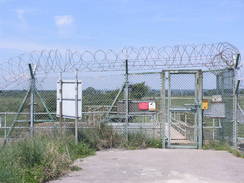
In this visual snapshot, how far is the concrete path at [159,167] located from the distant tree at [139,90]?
2.12 meters

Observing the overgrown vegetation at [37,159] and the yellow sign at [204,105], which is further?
the yellow sign at [204,105]

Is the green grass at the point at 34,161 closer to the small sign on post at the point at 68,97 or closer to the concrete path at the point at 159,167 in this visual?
the concrete path at the point at 159,167

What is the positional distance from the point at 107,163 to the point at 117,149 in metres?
2.43

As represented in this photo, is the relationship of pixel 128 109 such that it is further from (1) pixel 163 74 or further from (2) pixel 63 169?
(2) pixel 63 169

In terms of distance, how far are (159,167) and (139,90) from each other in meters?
4.39

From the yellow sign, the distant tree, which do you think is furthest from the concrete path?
the distant tree

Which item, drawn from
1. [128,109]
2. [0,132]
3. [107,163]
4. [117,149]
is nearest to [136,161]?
[107,163]

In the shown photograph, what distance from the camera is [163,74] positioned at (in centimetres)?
1339

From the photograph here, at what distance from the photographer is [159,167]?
392 inches

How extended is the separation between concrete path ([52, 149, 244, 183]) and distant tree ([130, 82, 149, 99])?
6.97 feet

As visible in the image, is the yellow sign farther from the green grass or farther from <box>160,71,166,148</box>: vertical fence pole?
the green grass

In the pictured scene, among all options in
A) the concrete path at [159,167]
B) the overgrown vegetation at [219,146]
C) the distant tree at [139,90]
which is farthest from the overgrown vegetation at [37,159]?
the overgrown vegetation at [219,146]

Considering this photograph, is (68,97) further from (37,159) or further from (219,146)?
(219,146)

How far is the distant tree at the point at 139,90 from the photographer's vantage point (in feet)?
45.2
